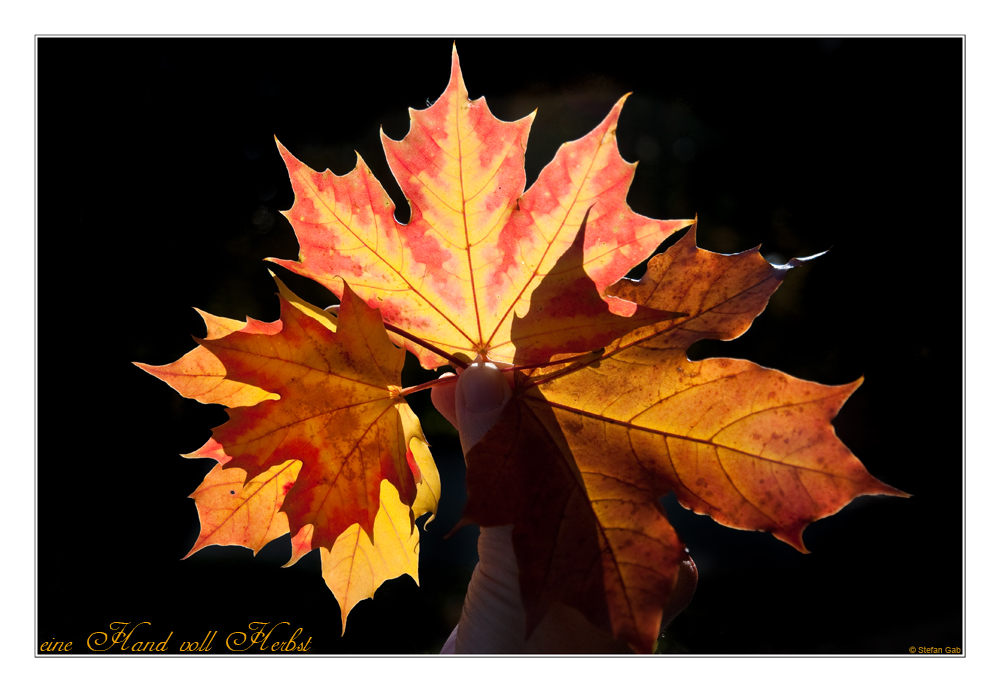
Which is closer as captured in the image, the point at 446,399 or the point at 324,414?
the point at 324,414

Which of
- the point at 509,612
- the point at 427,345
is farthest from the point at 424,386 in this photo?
the point at 509,612

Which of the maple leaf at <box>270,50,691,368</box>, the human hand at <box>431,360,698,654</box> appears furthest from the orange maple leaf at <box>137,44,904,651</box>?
the human hand at <box>431,360,698,654</box>

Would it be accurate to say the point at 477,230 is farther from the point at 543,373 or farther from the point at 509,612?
the point at 509,612

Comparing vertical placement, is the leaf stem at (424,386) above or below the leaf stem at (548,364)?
below

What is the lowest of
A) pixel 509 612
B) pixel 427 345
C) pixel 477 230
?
pixel 509 612

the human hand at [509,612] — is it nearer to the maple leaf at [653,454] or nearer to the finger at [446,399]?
the finger at [446,399]

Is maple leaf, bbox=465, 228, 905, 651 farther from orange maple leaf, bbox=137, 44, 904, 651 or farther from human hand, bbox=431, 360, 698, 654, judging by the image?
human hand, bbox=431, 360, 698, 654

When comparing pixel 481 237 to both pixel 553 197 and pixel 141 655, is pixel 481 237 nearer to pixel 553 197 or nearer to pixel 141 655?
pixel 553 197

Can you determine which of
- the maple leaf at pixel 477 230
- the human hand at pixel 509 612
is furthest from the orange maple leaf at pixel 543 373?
the human hand at pixel 509 612
